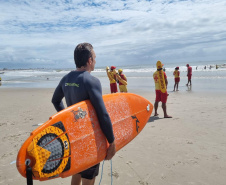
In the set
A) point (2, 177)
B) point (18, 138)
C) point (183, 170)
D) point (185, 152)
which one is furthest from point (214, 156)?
point (18, 138)

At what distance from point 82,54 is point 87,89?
0.38 meters

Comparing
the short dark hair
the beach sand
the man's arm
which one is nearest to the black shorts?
the man's arm

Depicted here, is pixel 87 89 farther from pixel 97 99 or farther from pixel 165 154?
pixel 165 154

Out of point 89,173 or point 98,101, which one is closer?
point 98,101

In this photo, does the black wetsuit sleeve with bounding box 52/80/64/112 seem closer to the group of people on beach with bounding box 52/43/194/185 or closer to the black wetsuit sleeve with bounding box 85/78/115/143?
the group of people on beach with bounding box 52/43/194/185

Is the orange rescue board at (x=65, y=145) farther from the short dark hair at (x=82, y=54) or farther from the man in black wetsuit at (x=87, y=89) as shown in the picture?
the short dark hair at (x=82, y=54)

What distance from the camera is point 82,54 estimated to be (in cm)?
189

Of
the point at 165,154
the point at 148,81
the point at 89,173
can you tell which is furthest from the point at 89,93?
the point at 148,81

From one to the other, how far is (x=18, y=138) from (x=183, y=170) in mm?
3964

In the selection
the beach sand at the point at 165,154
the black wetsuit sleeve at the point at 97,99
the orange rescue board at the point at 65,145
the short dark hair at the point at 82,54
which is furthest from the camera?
the beach sand at the point at 165,154

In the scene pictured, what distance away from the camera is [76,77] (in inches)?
73.0

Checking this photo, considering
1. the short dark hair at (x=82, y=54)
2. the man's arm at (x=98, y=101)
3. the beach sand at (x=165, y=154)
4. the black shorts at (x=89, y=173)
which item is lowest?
the beach sand at (x=165, y=154)

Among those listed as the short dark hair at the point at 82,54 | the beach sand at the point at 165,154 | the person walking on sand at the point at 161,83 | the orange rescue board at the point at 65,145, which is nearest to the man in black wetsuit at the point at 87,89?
the short dark hair at the point at 82,54

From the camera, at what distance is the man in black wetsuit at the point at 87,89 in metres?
1.77
